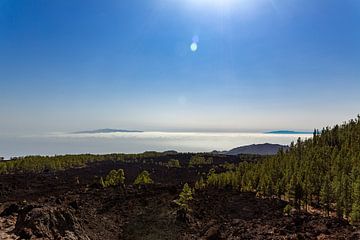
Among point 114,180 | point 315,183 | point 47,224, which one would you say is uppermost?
point 47,224

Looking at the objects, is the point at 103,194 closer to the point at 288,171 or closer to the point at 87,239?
the point at 87,239

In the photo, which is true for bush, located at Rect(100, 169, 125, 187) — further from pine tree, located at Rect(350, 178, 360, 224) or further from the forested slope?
pine tree, located at Rect(350, 178, 360, 224)

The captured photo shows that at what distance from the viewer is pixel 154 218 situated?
182 ft

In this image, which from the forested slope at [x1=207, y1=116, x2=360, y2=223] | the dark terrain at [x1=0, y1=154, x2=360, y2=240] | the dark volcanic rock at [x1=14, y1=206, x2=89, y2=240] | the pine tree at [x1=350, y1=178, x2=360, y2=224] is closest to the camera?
the dark volcanic rock at [x1=14, y1=206, x2=89, y2=240]

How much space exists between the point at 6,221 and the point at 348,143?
130 m

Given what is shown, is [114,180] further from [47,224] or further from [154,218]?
[47,224]

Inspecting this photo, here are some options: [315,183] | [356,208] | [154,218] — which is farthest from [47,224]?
[315,183]

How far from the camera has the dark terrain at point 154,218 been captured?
113 ft

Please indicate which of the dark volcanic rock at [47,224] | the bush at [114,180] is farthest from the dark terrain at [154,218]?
the bush at [114,180]

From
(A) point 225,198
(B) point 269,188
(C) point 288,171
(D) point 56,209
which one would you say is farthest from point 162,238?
(C) point 288,171

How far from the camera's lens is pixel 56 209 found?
36.4 metres

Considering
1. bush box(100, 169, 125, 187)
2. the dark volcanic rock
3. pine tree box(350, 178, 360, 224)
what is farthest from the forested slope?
the dark volcanic rock

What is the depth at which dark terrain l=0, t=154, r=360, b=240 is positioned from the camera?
34.3 m

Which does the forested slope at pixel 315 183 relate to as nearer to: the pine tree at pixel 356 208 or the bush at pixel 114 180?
the pine tree at pixel 356 208
